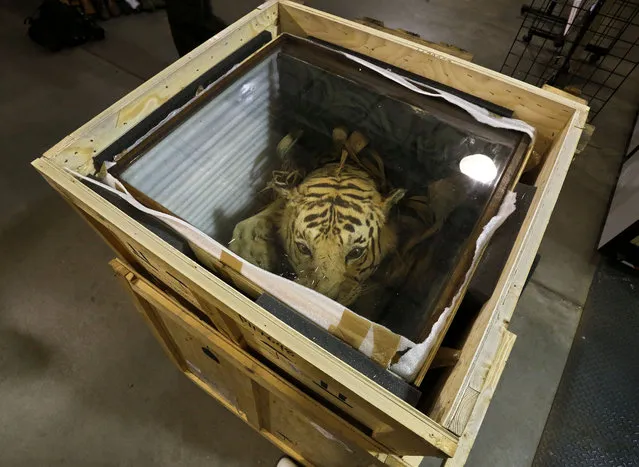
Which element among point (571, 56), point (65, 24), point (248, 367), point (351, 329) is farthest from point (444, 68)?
point (65, 24)

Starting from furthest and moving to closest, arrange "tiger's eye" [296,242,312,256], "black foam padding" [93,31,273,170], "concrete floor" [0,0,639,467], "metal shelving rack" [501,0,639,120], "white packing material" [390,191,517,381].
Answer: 1. "metal shelving rack" [501,0,639,120]
2. "concrete floor" [0,0,639,467]
3. "tiger's eye" [296,242,312,256]
4. "black foam padding" [93,31,273,170]
5. "white packing material" [390,191,517,381]

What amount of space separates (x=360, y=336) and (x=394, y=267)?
401 millimetres

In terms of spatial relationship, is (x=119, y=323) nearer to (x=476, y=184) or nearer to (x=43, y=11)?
(x=476, y=184)

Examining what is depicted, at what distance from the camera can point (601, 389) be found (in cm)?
170

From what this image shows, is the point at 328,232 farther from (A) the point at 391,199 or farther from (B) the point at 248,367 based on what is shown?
(B) the point at 248,367

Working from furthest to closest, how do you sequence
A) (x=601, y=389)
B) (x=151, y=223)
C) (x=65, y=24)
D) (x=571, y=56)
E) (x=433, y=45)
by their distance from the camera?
1. (x=65, y=24)
2. (x=571, y=56)
3. (x=601, y=389)
4. (x=433, y=45)
5. (x=151, y=223)

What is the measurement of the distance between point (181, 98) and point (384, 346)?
824 millimetres

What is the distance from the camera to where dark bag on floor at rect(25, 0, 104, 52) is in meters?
2.70

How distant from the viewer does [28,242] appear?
76.8 inches

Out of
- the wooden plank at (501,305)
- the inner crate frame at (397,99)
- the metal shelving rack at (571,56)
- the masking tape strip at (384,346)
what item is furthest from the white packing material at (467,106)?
the metal shelving rack at (571,56)

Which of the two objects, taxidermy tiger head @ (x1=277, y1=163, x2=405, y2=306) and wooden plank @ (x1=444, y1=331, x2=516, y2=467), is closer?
wooden plank @ (x1=444, y1=331, x2=516, y2=467)

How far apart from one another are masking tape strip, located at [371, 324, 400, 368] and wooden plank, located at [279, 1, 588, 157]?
80 cm

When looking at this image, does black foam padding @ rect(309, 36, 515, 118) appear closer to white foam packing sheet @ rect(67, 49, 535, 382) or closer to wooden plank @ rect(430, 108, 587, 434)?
wooden plank @ rect(430, 108, 587, 434)

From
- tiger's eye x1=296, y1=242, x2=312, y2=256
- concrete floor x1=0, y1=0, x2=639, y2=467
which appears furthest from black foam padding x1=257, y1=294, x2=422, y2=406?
concrete floor x1=0, y1=0, x2=639, y2=467
